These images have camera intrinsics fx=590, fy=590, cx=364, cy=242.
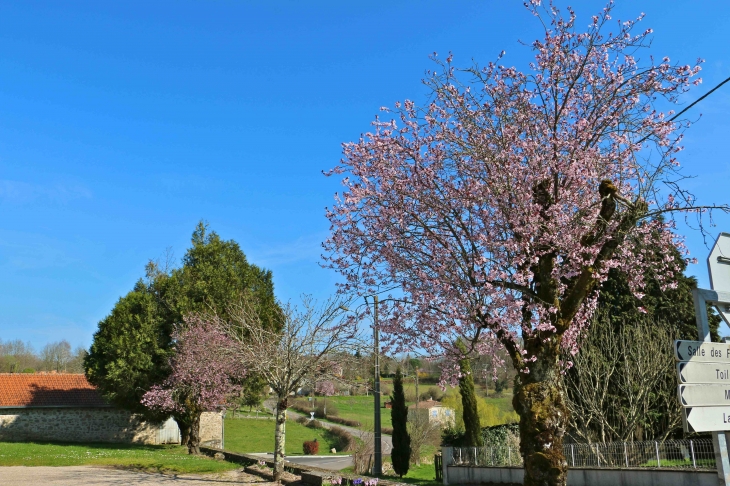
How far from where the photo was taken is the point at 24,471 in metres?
16.8

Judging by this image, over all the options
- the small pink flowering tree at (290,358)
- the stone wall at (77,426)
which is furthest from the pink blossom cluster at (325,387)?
the stone wall at (77,426)

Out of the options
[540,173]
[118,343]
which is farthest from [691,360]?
[118,343]

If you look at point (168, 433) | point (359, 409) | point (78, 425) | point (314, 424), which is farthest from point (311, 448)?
point (359, 409)

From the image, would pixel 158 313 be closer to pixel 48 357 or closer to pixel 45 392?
pixel 45 392

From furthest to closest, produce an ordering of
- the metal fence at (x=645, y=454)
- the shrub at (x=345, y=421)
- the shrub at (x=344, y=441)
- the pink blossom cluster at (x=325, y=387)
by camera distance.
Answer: the shrub at (x=345, y=421) < the shrub at (x=344, y=441) < the pink blossom cluster at (x=325, y=387) < the metal fence at (x=645, y=454)

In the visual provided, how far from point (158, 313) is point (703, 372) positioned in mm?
27811

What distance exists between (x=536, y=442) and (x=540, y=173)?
3640mm

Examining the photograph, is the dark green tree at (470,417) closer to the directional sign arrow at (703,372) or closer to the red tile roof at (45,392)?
the directional sign arrow at (703,372)

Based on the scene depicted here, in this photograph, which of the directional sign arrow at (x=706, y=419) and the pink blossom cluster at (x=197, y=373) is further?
the pink blossom cluster at (x=197, y=373)

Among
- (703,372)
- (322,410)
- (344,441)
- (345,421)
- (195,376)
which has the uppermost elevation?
(195,376)

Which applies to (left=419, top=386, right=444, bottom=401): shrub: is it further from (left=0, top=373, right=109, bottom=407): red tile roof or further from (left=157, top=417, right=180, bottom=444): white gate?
(left=0, top=373, right=109, bottom=407): red tile roof

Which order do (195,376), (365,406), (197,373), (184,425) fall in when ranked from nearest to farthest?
(197,373), (195,376), (184,425), (365,406)

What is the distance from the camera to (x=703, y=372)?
424cm

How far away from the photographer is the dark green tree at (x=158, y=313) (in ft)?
90.2
